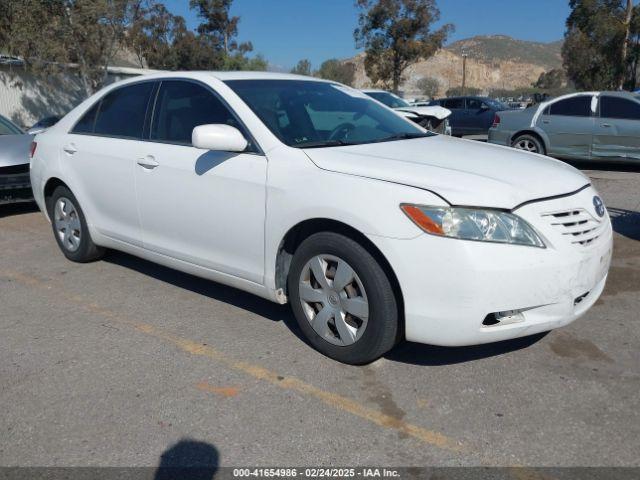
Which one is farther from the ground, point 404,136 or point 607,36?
point 607,36

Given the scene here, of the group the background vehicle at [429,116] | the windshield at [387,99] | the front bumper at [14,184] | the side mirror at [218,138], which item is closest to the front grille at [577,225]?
the side mirror at [218,138]

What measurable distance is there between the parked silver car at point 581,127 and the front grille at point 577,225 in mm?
8617

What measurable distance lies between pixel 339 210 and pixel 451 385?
1.11 metres

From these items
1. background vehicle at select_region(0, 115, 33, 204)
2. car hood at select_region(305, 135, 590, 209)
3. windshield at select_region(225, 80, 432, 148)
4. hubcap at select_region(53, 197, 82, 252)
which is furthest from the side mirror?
background vehicle at select_region(0, 115, 33, 204)

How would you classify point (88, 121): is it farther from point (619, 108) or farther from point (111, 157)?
point (619, 108)

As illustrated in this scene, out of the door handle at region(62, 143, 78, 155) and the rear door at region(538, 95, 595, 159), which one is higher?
the rear door at region(538, 95, 595, 159)

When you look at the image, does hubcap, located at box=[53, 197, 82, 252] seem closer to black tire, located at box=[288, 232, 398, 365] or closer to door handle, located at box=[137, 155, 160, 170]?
door handle, located at box=[137, 155, 160, 170]

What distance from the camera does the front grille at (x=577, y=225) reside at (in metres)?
3.07

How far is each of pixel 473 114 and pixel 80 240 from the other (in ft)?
56.1

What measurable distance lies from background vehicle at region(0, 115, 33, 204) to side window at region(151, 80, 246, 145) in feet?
11.9

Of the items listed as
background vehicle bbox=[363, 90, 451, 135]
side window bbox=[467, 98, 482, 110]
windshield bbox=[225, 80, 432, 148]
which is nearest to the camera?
windshield bbox=[225, 80, 432, 148]

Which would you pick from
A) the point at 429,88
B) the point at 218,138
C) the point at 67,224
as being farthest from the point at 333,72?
the point at 218,138

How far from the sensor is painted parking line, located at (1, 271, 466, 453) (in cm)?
279

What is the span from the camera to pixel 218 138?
3.56 m
